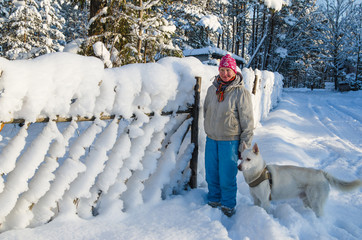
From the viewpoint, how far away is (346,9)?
3114cm

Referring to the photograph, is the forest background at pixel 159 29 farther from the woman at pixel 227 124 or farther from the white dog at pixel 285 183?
the white dog at pixel 285 183

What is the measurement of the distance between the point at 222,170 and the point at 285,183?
80 cm

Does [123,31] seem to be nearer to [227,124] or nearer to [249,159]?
[227,124]

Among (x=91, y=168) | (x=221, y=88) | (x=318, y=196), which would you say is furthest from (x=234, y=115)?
(x=91, y=168)

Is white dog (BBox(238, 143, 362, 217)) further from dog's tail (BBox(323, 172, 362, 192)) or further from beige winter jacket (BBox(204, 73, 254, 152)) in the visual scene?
beige winter jacket (BBox(204, 73, 254, 152))

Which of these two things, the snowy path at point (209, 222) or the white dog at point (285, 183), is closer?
the snowy path at point (209, 222)

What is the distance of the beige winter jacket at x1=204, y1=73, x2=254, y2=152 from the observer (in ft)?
9.57

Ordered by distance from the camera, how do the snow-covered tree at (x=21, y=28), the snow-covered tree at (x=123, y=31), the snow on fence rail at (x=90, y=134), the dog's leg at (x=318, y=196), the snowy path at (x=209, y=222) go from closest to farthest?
the snow on fence rail at (x=90, y=134), the snowy path at (x=209, y=222), the dog's leg at (x=318, y=196), the snow-covered tree at (x=123, y=31), the snow-covered tree at (x=21, y=28)

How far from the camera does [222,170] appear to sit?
310 centimetres

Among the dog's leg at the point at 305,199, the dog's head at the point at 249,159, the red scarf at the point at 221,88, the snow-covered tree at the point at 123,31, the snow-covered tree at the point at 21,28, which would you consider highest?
the snow-covered tree at the point at 21,28

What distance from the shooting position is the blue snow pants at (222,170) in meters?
3.04

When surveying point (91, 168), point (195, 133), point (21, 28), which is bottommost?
point (91, 168)

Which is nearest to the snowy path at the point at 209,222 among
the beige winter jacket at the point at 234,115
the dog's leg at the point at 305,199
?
the dog's leg at the point at 305,199

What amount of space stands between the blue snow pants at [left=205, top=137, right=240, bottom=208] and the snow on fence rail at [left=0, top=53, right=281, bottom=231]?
413 millimetres
